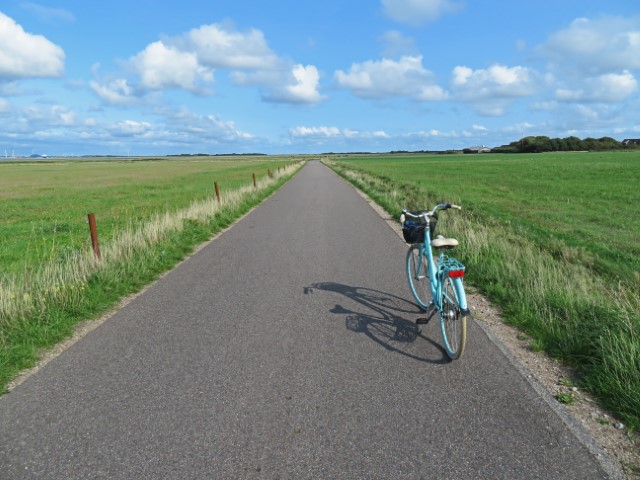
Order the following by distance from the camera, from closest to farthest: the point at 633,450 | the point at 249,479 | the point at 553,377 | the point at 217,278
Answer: the point at 249,479 → the point at 633,450 → the point at 553,377 → the point at 217,278

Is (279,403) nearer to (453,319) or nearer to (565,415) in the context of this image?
(453,319)

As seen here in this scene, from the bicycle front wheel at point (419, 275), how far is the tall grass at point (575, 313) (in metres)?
1.00

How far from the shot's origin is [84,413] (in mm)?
3090

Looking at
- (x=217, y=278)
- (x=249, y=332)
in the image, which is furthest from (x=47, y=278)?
(x=249, y=332)

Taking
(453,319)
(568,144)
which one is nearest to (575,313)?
(453,319)

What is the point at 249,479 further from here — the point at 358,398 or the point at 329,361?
the point at 329,361

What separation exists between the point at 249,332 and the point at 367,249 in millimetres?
4707

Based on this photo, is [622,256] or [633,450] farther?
[622,256]

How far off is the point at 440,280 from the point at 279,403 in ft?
6.85

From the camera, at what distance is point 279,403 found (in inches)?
124

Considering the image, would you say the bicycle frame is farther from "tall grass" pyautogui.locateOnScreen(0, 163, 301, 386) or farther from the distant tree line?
the distant tree line

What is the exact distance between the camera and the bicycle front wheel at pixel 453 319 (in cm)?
369

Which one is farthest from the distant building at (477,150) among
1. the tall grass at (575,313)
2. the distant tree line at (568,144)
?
the tall grass at (575,313)

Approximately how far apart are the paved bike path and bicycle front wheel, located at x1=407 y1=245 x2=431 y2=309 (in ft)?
0.59
